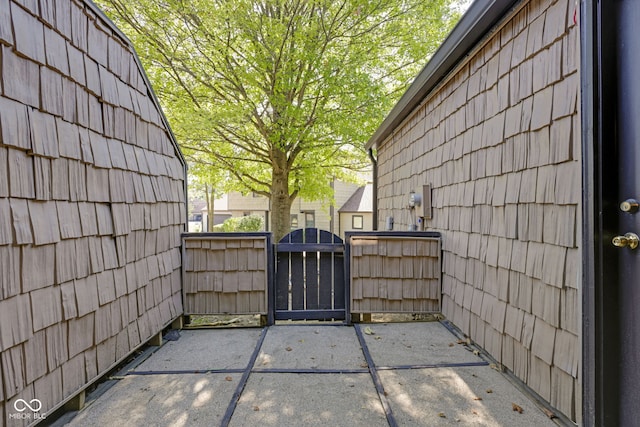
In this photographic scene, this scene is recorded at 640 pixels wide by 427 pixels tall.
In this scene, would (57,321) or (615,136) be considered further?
(57,321)

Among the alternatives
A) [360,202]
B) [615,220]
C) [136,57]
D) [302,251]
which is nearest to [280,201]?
[302,251]

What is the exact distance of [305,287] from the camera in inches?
130

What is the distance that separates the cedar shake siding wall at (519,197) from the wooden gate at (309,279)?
1094 millimetres

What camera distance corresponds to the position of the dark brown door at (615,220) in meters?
1.20

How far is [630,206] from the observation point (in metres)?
1.17

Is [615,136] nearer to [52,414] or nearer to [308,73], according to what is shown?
[52,414]

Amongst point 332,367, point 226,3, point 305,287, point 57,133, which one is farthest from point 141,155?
point 226,3

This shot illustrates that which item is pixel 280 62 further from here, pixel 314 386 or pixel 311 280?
pixel 314 386

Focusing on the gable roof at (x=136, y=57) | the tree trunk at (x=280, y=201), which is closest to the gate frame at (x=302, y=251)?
the gable roof at (x=136, y=57)

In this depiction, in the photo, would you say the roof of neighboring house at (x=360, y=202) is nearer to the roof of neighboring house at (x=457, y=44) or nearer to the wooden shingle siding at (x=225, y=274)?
the roof of neighboring house at (x=457, y=44)

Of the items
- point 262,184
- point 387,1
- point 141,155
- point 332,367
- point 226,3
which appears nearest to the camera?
point 332,367

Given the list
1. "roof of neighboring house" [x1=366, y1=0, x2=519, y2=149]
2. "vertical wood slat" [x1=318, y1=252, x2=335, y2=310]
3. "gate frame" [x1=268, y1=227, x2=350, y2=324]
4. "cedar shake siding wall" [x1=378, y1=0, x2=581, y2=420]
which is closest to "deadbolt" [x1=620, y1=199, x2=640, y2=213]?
"cedar shake siding wall" [x1=378, y1=0, x2=581, y2=420]

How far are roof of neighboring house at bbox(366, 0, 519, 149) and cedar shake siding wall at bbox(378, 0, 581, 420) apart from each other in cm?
8

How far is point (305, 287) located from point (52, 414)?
209cm
